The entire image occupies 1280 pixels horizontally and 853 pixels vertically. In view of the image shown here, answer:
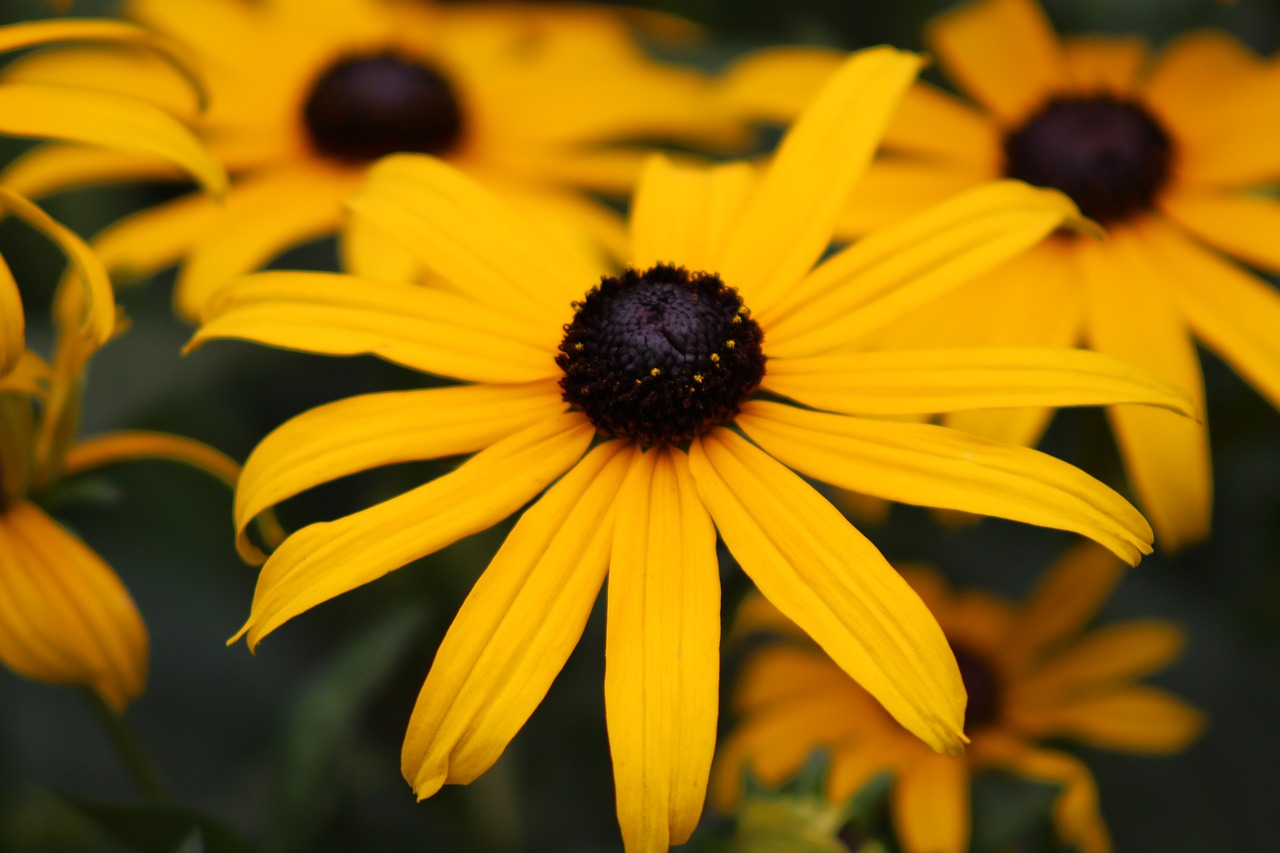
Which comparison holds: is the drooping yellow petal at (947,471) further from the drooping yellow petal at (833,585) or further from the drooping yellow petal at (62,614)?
the drooping yellow petal at (62,614)

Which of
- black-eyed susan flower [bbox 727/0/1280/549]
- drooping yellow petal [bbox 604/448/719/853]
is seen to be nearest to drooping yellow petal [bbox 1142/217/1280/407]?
black-eyed susan flower [bbox 727/0/1280/549]

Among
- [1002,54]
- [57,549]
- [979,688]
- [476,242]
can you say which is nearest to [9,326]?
[57,549]

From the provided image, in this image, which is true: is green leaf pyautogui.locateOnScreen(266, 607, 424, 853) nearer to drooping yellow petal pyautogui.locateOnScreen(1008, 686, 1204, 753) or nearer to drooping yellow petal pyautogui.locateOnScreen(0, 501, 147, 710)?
drooping yellow petal pyautogui.locateOnScreen(0, 501, 147, 710)

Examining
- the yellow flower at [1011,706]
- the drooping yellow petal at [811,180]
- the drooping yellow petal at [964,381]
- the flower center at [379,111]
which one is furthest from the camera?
the flower center at [379,111]

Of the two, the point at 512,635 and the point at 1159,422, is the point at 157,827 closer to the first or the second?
the point at 512,635

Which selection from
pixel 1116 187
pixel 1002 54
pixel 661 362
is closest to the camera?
pixel 661 362

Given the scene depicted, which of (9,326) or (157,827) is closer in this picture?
(9,326)

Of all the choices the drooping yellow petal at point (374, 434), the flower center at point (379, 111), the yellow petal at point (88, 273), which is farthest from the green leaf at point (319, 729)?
the flower center at point (379, 111)
